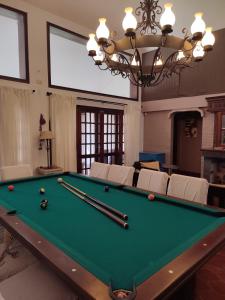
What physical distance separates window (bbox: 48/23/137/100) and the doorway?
2478 mm

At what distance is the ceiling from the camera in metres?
4.46

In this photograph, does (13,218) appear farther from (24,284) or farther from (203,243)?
(203,243)

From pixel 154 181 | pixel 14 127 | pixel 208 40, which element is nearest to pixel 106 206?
pixel 154 181

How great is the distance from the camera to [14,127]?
439 centimetres

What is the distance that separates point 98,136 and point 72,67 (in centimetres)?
192

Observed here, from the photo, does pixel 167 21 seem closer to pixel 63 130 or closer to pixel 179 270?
pixel 179 270

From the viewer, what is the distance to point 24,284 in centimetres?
146

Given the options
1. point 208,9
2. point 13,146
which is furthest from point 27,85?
point 208,9

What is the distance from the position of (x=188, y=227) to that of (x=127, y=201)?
756 mm

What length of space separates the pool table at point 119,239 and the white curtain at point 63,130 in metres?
2.60

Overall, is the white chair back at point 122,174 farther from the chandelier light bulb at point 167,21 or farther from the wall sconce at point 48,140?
the chandelier light bulb at point 167,21

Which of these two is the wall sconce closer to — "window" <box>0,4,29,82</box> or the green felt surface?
"window" <box>0,4,29,82</box>

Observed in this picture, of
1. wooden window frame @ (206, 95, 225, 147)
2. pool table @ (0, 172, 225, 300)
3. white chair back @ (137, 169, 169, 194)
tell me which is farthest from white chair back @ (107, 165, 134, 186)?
wooden window frame @ (206, 95, 225, 147)

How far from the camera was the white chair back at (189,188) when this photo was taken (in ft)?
8.45
